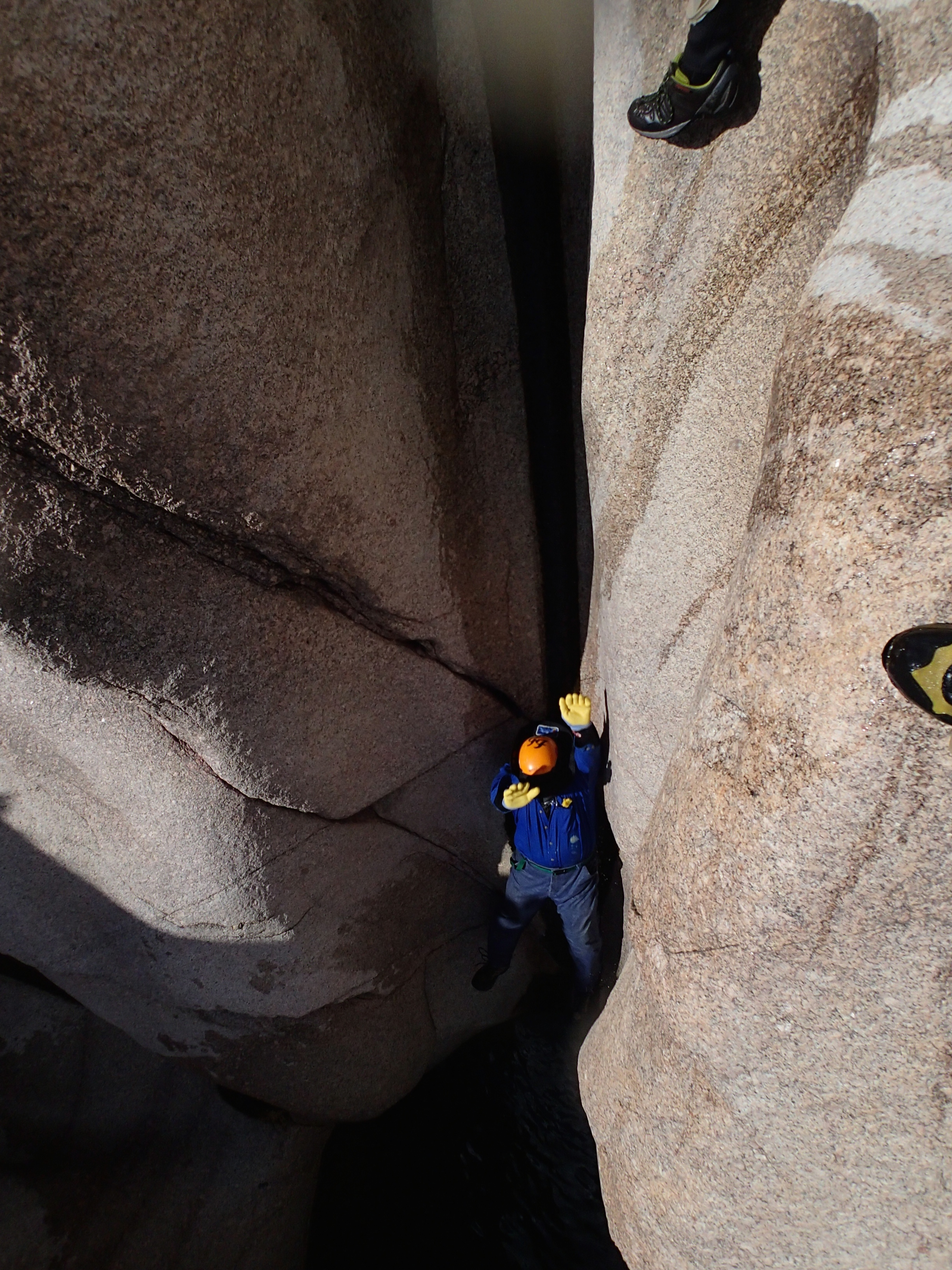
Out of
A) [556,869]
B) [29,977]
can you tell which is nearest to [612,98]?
[556,869]

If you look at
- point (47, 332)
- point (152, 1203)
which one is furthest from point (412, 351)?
point (152, 1203)

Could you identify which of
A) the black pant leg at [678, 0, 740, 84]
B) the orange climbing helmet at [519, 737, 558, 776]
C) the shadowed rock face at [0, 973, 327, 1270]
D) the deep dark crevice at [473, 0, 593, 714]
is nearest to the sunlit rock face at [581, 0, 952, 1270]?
the black pant leg at [678, 0, 740, 84]

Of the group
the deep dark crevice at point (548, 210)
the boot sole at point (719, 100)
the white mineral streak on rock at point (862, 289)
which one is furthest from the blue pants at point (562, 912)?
the boot sole at point (719, 100)

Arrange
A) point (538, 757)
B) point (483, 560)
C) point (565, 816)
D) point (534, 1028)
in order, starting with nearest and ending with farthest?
1. point (483, 560)
2. point (538, 757)
3. point (565, 816)
4. point (534, 1028)

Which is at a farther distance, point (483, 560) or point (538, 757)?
point (538, 757)

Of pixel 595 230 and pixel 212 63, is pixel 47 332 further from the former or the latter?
pixel 595 230

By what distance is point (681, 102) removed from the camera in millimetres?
1233

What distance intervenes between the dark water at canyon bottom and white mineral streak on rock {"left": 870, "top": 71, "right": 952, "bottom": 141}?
341 cm

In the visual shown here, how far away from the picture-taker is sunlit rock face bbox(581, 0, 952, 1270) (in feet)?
3.51

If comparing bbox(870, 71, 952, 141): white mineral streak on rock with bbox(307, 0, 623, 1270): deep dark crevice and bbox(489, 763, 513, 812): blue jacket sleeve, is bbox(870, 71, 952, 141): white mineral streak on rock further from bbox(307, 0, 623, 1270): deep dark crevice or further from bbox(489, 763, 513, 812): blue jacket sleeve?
bbox(489, 763, 513, 812): blue jacket sleeve

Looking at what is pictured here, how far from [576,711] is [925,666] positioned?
56.8 inches

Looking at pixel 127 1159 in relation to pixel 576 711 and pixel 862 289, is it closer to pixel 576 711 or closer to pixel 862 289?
pixel 576 711

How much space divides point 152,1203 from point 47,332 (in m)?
3.28

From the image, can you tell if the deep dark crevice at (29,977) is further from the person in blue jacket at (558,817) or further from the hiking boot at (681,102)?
the hiking boot at (681,102)
